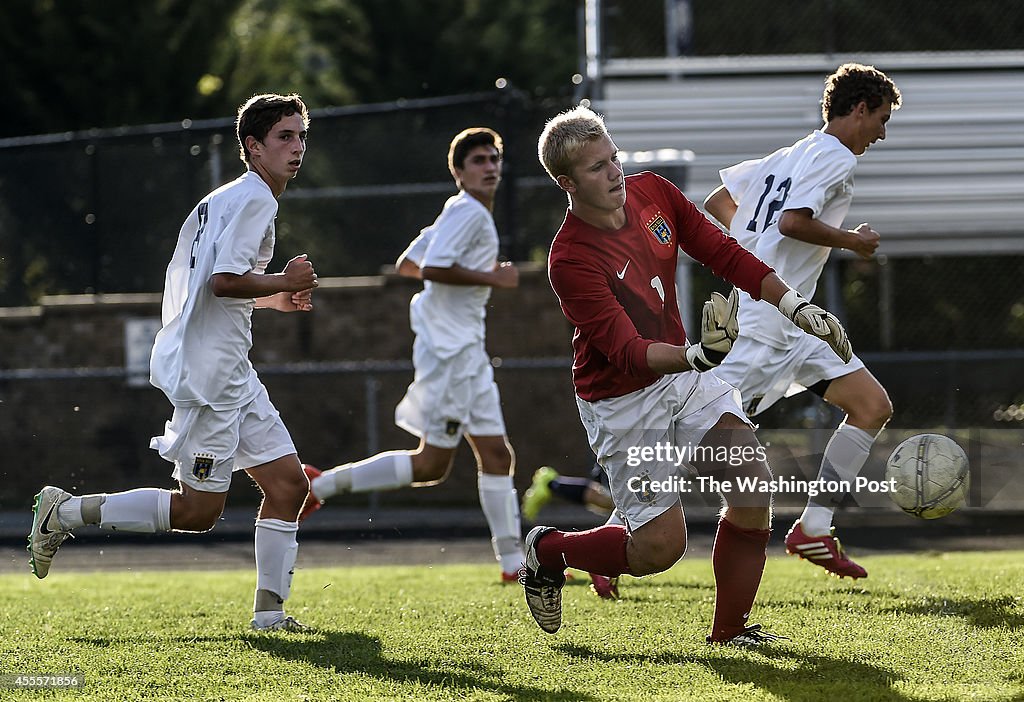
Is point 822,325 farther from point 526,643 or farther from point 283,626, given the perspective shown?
point 283,626

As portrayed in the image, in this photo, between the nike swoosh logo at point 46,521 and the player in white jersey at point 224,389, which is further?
the nike swoosh logo at point 46,521

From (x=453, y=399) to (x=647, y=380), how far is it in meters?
3.09

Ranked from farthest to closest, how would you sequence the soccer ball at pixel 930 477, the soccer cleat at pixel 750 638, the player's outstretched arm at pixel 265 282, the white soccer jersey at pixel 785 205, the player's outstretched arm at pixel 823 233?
the white soccer jersey at pixel 785 205
the player's outstretched arm at pixel 823 233
the player's outstretched arm at pixel 265 282
the soccer ball at pixel 930 477
the soccer cleat at pixel 750 638

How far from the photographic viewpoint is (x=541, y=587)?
5.25m

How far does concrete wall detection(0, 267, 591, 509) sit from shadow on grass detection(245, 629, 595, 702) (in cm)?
659

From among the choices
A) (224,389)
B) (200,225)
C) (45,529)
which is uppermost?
(200,225)

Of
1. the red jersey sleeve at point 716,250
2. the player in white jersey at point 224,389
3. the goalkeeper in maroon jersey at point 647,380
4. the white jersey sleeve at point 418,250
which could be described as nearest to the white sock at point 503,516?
the white jersey sleeve at point 418,250

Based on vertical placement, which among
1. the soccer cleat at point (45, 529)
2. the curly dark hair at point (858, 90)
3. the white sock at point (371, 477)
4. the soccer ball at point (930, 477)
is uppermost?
the curly dark hair at point (858, 90)

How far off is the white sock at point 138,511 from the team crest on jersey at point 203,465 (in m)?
0.24

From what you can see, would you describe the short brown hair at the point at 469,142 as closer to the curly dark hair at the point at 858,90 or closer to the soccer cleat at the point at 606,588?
the curly dark hair at the point at 858,90

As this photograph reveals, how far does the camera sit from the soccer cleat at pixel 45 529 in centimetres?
602

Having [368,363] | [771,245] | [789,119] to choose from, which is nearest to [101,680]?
[771,245]

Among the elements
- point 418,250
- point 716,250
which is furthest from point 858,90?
point 418,250

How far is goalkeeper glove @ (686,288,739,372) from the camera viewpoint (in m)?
4.09
